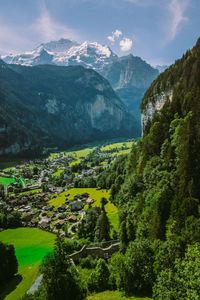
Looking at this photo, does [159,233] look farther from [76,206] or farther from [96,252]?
[76,206]

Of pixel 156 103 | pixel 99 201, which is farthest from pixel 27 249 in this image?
pixel 156 103

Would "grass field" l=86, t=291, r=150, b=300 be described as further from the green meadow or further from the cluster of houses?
the green meadow

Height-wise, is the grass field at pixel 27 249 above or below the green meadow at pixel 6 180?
above

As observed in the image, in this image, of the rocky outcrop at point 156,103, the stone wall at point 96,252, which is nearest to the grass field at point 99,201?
the stone wall at point 96,252

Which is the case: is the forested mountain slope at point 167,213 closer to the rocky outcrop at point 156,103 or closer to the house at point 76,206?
the rocky outcrop at point 156,103

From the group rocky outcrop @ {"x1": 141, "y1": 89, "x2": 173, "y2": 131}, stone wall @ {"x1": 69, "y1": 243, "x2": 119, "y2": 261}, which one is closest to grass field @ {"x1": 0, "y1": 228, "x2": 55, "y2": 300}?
stone wall @ {"x1": 69, "y1": 243, "x2": 119, "y2": 261}
